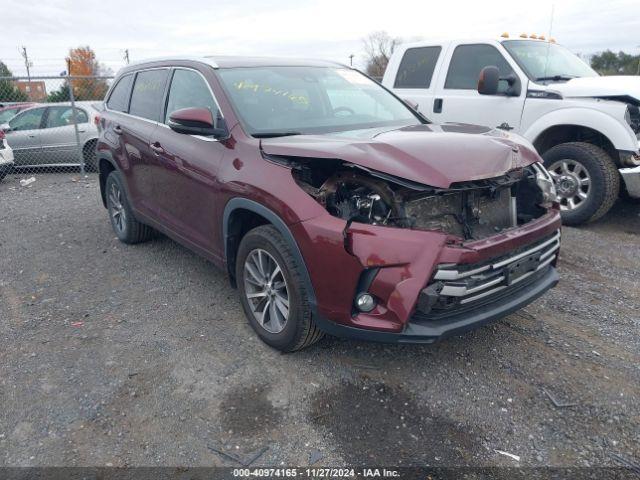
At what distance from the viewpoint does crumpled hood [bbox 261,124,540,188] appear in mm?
2691

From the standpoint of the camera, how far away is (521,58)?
6312 mm

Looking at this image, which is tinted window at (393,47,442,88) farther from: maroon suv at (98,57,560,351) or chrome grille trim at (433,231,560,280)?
chrome grille trim at (433,231,560,280)

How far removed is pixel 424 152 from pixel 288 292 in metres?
1.14

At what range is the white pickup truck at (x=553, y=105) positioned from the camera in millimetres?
5543

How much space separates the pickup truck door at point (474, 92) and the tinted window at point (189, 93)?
12.4ft

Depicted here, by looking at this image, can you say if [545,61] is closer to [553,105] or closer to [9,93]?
[553,105]

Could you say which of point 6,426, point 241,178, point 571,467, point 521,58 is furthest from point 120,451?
point 521,58

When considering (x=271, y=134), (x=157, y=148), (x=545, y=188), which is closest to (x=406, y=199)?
(x=271, y=134)

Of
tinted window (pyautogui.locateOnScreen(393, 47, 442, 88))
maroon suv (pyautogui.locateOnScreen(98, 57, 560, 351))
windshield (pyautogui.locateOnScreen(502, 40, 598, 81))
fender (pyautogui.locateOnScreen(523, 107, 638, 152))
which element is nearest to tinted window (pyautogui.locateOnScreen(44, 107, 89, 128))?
tinted window (pyautogui.locateOnScreen(393, 47, 442, 88))

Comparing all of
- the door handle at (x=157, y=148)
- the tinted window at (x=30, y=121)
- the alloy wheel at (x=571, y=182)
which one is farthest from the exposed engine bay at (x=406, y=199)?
the tinted window at (x=30, y=121)

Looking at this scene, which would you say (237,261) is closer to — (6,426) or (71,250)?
(6,426)

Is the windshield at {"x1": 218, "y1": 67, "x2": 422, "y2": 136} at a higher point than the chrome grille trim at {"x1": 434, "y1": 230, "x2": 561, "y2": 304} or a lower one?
higher

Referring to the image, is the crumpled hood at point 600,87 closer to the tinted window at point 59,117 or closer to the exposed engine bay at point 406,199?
the exposed engine bay at point 406,199

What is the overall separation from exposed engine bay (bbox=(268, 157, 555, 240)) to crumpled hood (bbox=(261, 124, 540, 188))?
0.20 feet
